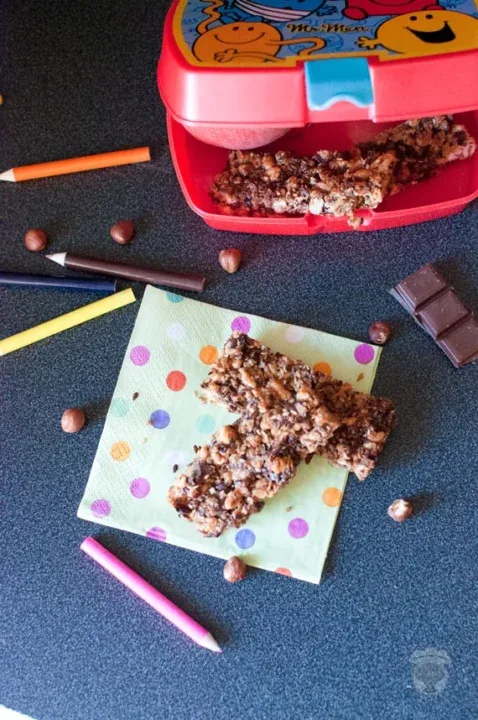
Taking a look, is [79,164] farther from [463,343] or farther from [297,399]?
[463,343]

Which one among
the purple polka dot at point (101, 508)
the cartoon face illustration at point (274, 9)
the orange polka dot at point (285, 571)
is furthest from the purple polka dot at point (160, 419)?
the cartoon face illustration at point (274, 9)

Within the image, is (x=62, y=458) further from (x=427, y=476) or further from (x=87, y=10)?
(x=87, y=10)

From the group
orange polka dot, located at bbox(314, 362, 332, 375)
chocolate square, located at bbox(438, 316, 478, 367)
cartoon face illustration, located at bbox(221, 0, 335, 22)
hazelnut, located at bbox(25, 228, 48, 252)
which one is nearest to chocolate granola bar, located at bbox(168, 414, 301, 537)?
orange polka dot, located at bbox(314, 362, 332, 375)

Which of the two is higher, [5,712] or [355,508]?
[355,508]

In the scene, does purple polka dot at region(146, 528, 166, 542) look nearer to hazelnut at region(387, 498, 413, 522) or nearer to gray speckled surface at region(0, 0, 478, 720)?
gray speckled surface at region(0, 0, 478, 720)

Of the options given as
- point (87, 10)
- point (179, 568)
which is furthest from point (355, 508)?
point (87, 10)

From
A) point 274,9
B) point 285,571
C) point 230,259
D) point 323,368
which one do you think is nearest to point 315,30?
point 274,9
